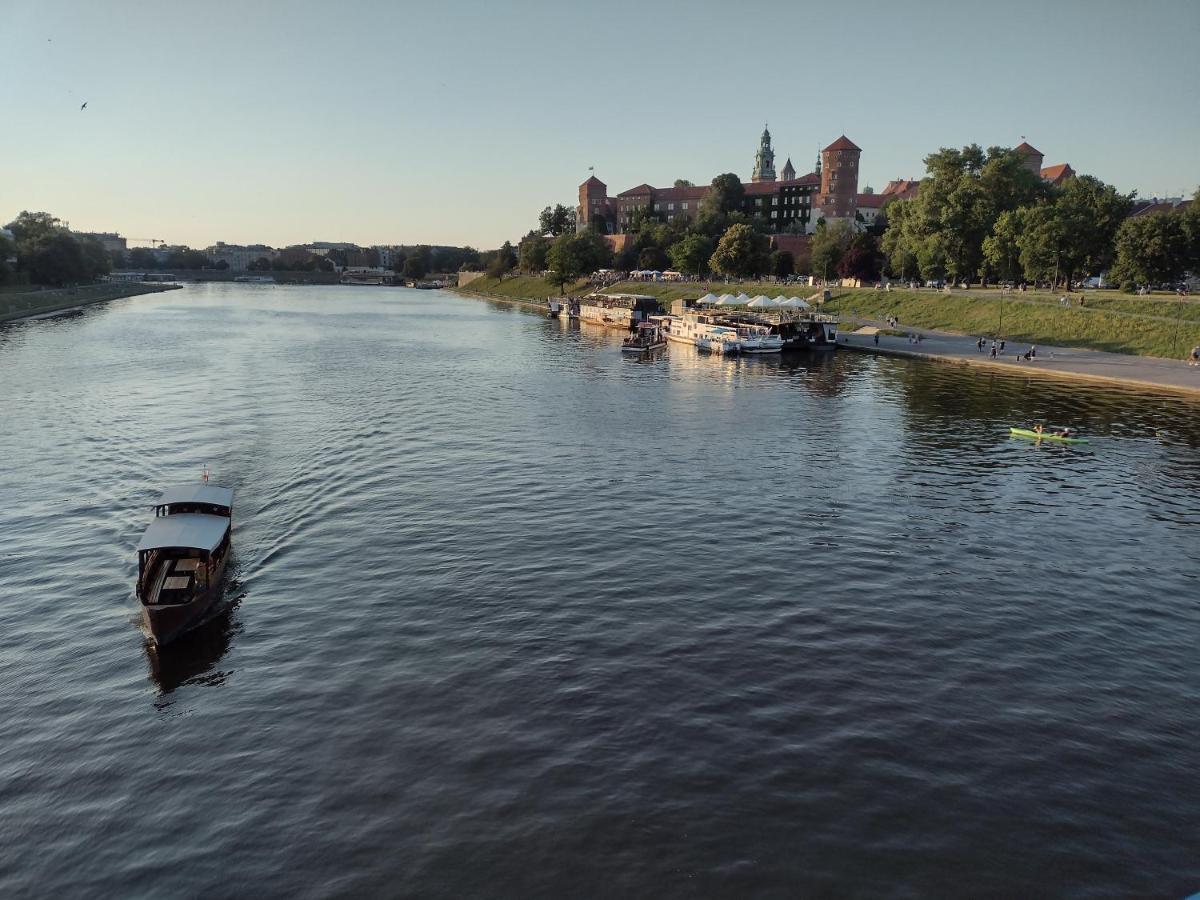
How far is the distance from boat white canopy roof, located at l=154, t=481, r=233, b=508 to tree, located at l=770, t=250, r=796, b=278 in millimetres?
139639

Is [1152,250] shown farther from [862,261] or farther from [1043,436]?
[1043,436]

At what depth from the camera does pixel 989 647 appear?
23.2 metres

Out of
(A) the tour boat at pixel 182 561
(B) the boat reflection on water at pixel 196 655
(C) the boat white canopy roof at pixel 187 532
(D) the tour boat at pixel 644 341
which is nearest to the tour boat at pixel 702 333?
(D) the tour boat at pixel 644 341

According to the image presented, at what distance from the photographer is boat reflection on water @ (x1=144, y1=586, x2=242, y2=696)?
21.5 metres

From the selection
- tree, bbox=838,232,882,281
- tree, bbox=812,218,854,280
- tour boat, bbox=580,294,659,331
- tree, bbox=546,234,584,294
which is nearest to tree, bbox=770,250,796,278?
tree, bbox=812,218,854,280

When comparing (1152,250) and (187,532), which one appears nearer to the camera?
(187,532)

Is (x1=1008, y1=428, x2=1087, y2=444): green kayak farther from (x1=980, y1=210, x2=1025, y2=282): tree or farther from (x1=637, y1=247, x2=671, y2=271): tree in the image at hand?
(x1=637, y1=247, x2=671, y2=271): tree

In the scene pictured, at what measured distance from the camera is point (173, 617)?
903 inches

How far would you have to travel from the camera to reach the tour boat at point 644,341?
91.6 metres

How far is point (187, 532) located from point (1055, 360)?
247 ft

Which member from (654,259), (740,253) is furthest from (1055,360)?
(654,259)

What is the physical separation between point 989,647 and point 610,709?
11349 mm

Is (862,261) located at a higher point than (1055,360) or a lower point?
higher

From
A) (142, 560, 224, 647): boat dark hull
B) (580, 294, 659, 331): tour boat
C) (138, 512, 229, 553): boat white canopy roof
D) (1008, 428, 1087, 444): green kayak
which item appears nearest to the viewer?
(142, 560, 224, 647): boat dark hull
